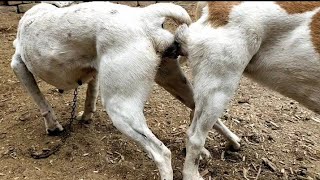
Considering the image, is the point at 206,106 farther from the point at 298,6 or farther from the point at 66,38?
the point at 66,38

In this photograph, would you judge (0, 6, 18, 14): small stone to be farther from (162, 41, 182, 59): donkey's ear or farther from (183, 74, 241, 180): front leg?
(183, 74, 241, 180): front leg

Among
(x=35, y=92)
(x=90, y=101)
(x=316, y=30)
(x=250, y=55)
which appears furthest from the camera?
(x=90, y=101)

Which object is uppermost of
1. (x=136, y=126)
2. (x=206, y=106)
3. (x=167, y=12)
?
(x=167, y=12)

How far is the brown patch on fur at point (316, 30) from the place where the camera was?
3432mm

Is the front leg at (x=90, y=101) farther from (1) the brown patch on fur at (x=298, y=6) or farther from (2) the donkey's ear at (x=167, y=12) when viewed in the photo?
(1) the brown patch on fur at (x=298, y=6)

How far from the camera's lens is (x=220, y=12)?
11.7 feet

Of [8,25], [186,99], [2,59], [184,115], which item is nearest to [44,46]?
[186,99]

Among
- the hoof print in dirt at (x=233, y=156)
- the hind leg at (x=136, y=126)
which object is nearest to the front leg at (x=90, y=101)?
the hind leg at (x=136, y=126)

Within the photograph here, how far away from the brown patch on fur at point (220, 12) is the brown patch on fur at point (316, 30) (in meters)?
0.52

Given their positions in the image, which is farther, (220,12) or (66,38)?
(66,38)

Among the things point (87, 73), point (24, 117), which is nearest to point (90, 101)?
point (24, 117)

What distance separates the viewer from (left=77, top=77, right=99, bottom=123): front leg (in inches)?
194

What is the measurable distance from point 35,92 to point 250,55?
6.88 feet

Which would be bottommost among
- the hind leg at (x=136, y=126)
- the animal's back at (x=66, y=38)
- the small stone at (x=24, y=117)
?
the small stone at (x=24, y=117)
